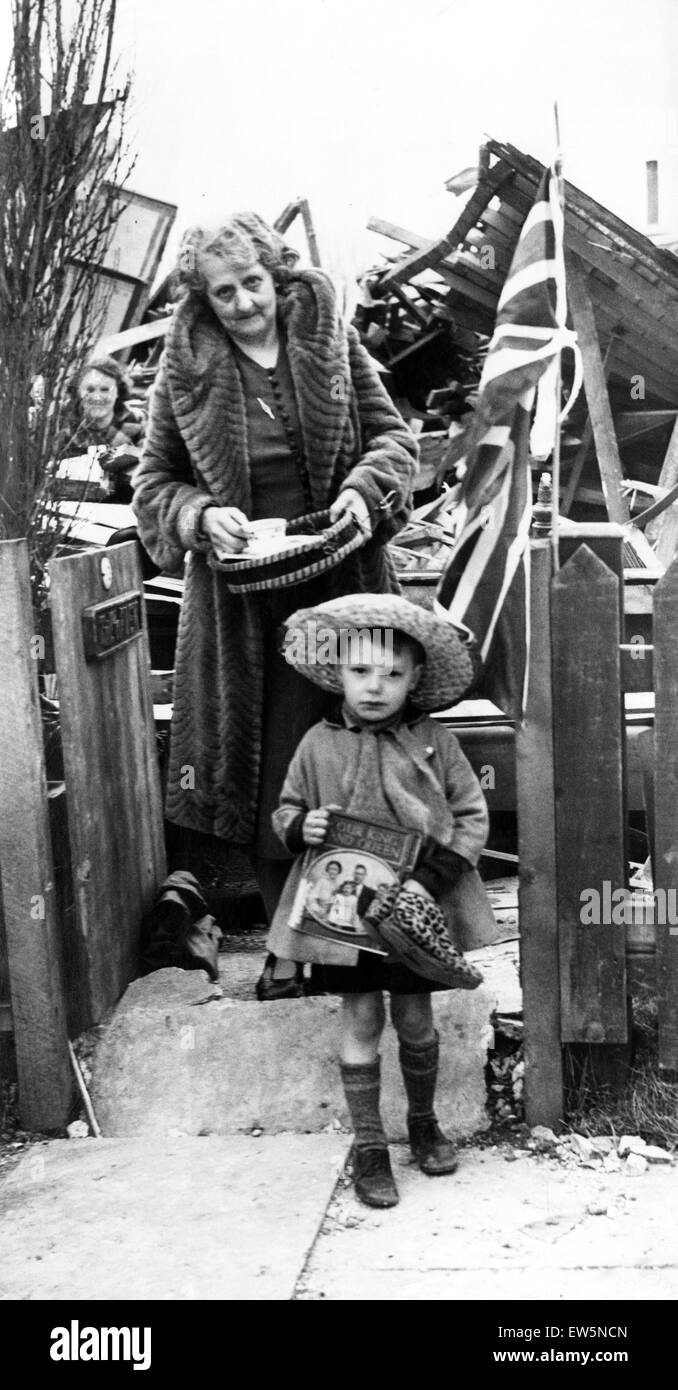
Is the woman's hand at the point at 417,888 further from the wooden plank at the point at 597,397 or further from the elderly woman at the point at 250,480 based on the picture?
the wooden plank at the point at 597,397

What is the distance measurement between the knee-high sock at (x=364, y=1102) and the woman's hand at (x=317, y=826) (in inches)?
21.0

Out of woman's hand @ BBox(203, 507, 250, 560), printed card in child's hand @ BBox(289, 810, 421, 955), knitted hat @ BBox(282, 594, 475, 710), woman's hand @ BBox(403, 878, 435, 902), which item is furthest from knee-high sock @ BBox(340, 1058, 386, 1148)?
woman's hand @ BBox(203, 507, 250, 560)

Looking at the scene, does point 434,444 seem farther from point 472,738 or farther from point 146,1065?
point 146,1065

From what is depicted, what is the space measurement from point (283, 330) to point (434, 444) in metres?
6.03

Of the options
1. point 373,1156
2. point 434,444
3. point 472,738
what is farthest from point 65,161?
point 434,444

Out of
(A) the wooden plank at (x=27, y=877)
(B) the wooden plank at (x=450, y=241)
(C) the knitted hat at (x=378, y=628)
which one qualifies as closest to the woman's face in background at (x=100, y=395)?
(B) the wooden plank at (x=450, y=241)

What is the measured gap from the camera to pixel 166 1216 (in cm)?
329

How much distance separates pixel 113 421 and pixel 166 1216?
19.4ft

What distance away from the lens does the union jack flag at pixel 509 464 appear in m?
3.45

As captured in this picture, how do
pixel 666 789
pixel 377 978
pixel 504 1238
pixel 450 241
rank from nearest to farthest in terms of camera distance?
pixel 504 1238, pixel 377 978, pixel 666 789, pixel 450 241

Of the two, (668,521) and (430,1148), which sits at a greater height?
(668,521)

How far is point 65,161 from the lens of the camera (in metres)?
4.18

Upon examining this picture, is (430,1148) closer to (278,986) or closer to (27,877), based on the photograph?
(278,986)

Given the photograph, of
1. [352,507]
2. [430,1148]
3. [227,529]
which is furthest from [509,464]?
[430,1148]
